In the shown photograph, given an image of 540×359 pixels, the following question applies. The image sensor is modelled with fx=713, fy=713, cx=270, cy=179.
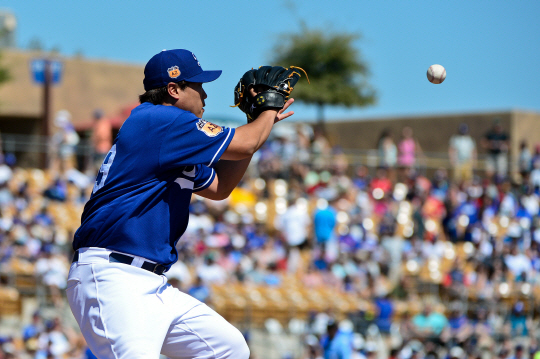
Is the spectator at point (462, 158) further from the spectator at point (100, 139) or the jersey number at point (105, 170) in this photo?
the jersey number at point (105, 170)

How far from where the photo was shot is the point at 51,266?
35.9 feet

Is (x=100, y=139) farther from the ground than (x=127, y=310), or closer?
farther from the ground

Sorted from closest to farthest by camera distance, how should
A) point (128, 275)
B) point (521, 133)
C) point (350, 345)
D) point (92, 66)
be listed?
point (128, 275) < point (350, 345) < point (521, 133) < point (92, 66)

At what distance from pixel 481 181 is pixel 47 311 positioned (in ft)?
33.2

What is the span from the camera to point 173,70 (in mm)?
3125

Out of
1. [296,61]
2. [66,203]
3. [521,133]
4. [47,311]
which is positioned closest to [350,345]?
[47,311]

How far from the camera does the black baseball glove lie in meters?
3.30

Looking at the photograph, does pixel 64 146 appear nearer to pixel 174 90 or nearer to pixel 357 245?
pixel 357 245

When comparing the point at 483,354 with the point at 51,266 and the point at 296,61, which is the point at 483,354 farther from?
the point at 296,61

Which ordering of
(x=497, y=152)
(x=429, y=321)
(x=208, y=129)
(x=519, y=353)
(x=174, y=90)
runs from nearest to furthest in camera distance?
(x=208, y=129) < (x=174, y=90) < (x=519, y=353) < (x=429, y=321) < (x=497, y=152)

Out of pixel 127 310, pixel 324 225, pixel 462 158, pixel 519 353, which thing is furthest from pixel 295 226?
pixel 127 310

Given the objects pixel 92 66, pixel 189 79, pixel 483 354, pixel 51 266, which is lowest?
pixel 483 354

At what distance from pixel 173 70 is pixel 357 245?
1009 centimetres

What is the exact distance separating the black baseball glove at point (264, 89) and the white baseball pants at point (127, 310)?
91 centimetres
